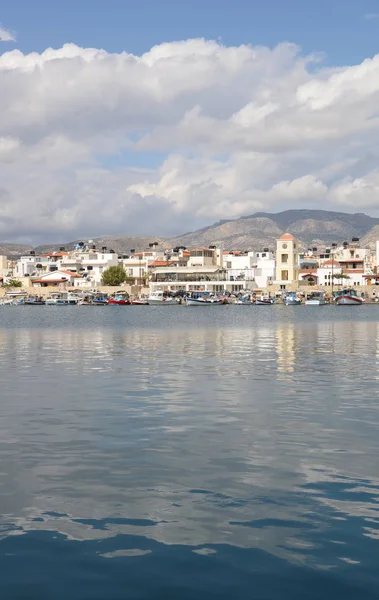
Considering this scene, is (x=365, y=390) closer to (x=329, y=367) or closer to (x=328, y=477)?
(x=329, y=367)

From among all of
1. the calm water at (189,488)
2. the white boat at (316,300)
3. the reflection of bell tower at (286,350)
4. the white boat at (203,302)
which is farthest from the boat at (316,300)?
the calm water at (189,488)

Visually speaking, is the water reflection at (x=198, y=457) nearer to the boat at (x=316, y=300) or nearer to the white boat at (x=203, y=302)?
the boat at (x=316, y=300)

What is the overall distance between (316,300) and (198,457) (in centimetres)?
16948

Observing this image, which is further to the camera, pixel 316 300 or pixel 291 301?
pixel 291 301

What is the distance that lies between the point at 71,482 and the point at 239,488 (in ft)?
11.7

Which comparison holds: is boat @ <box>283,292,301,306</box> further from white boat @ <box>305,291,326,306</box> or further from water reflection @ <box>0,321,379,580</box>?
water reflection @ <box>0,321,379,580</box>

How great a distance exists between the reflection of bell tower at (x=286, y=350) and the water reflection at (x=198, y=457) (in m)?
0.76

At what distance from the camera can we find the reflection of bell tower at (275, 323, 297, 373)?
39969 mm

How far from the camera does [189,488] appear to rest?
50.6 feet

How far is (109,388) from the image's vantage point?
1225 inches

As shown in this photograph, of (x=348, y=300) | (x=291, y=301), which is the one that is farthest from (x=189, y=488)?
(x=291, y=301)

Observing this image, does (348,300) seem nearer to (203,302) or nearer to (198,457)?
(203,302)

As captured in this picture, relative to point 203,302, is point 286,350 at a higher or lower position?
lower

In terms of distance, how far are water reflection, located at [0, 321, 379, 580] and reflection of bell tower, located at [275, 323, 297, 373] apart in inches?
29.8
